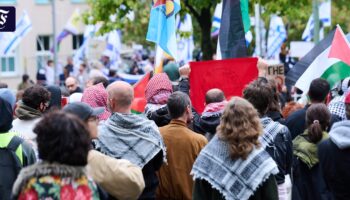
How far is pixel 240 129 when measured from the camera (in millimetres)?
6359

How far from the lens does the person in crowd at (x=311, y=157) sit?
8.45 metres

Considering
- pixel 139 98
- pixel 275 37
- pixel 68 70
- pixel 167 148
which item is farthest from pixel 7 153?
pixel 68 70

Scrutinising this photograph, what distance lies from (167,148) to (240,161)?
1838mm

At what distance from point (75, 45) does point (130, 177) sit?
41340 mm

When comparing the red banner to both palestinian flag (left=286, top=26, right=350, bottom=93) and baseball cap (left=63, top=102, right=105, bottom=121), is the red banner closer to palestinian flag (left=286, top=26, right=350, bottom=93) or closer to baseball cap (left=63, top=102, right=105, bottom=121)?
palestinian flag (left=286, top=26, right=350, bottom=93)

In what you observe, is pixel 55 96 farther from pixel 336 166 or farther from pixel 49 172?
pixel 49 172

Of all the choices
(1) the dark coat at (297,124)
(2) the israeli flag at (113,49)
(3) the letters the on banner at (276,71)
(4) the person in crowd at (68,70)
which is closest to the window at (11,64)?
(4) the person in crowd at (68,70)

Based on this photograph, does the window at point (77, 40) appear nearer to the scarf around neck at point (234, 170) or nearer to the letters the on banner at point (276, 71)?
the letters the on banner at point (276, 71)

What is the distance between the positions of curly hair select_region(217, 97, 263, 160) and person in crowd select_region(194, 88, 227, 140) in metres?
3.03

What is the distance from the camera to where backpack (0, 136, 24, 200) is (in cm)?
714

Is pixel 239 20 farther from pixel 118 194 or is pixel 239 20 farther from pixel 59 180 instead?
pixel 59 180

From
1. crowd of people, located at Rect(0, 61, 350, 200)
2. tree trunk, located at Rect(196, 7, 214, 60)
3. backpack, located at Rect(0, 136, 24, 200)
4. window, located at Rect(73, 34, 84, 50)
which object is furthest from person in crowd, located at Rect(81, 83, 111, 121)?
window, located at Rect(73, 34, 84, 50)

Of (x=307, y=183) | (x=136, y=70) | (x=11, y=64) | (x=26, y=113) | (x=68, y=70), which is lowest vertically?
(x=11, y=64)

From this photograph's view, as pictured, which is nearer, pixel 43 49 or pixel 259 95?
pixel 259 95
